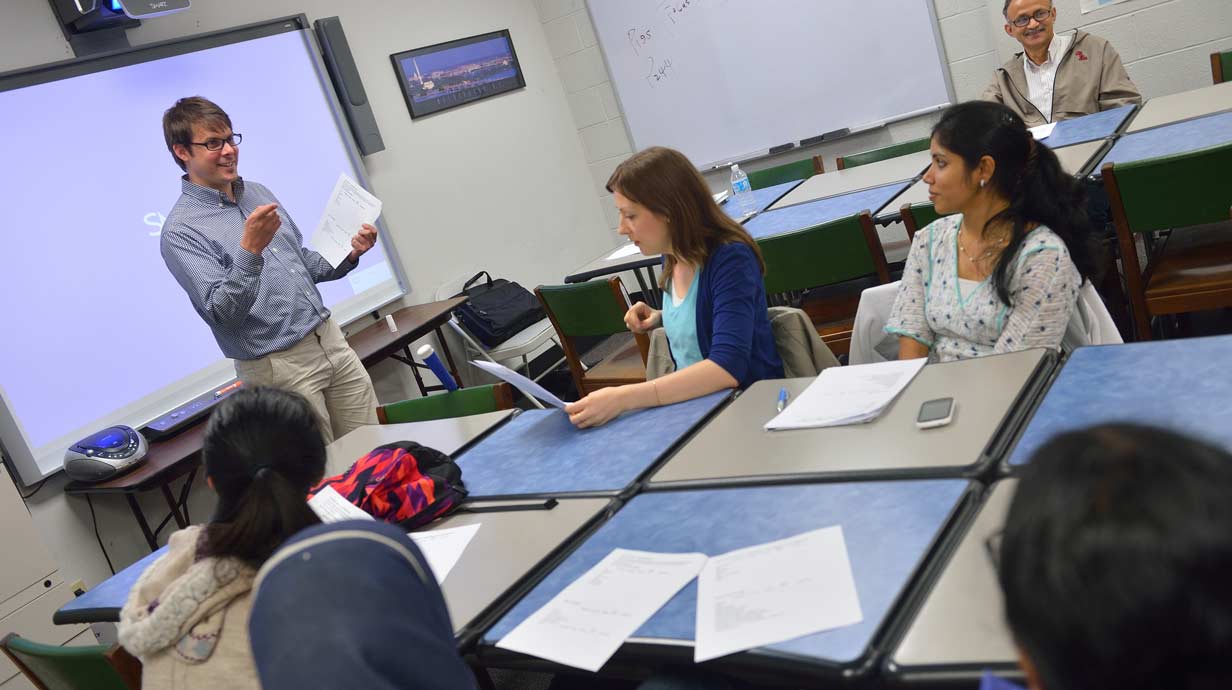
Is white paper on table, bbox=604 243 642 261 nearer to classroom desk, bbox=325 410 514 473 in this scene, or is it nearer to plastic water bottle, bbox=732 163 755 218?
plastic water bottle, bbox=732 163 755 218

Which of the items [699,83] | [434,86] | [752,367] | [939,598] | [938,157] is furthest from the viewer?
[699,83]

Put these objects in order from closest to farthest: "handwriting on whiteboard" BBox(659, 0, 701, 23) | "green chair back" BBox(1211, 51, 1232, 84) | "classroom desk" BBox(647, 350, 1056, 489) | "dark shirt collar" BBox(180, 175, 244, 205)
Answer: "classroom desk" BBox(647, 350, 1056, 489) < "dark shirt collar" BBox(180, 175, 244, 205) < "green chair back" BBox(1211, 51, 1232, 84) < "handwriting on whiteboard" BBox(659, 0, 701, 23)

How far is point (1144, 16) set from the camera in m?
4.49

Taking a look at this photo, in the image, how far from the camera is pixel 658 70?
5.71 m

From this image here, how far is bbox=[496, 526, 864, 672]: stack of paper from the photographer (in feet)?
4.06

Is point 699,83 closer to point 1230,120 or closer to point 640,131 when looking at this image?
point 640,131

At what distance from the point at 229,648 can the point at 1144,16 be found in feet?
15.6

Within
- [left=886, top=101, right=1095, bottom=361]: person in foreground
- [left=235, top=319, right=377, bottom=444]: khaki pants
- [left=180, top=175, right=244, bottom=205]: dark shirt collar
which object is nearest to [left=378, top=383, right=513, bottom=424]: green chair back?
[left=235, top=319, right=377, bottom=444]: khaki pants

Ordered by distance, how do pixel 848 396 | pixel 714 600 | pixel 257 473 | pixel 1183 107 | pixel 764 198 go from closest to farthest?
pixel 257 473 < pixel 714 600 < pixel 848 396 < pixel 1183 107 < pixel 764 198

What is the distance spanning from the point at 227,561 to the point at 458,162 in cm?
427

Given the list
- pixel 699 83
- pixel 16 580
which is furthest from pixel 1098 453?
pixel 699 83

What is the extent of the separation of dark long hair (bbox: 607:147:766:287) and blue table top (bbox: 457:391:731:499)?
39cm

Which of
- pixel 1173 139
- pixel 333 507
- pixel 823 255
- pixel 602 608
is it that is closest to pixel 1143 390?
pixel 602 608

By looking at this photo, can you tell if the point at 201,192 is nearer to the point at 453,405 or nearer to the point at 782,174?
the point at 453,405
